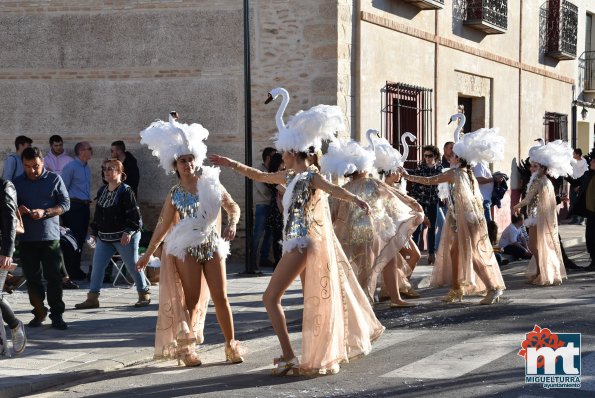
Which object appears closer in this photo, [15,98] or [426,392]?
[426,392]

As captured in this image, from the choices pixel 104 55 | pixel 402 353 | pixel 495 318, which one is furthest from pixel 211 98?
pixel 402 353

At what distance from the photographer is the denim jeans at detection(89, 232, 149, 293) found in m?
12.2

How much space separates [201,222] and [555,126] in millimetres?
20469

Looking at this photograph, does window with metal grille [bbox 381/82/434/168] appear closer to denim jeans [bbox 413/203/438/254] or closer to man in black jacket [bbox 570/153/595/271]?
denim jeans [bbox 413/203/438/254]

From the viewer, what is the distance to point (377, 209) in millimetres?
12125

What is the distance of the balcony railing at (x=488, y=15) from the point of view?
71.3ft

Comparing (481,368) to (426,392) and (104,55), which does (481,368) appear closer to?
(426,392)

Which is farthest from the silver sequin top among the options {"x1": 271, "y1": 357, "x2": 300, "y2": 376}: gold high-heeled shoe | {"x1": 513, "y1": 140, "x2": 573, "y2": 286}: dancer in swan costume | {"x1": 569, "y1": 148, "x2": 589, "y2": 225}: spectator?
{"x1": 569, "y1": 148, "x2": 589, "y2": 225}: spectator

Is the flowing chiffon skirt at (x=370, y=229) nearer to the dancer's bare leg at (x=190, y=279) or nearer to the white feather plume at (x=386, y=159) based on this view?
the white feather plume at (x=386, y=159)

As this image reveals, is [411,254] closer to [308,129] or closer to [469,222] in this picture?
[469,222]

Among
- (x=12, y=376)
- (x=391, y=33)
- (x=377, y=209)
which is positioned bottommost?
(x=12, y=376)

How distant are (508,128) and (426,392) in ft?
57.4

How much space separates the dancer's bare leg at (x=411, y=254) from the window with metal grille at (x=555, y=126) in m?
13.9

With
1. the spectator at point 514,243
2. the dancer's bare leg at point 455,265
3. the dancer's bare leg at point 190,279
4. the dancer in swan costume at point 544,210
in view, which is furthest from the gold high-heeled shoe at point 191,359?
the spectator at point 514,243
